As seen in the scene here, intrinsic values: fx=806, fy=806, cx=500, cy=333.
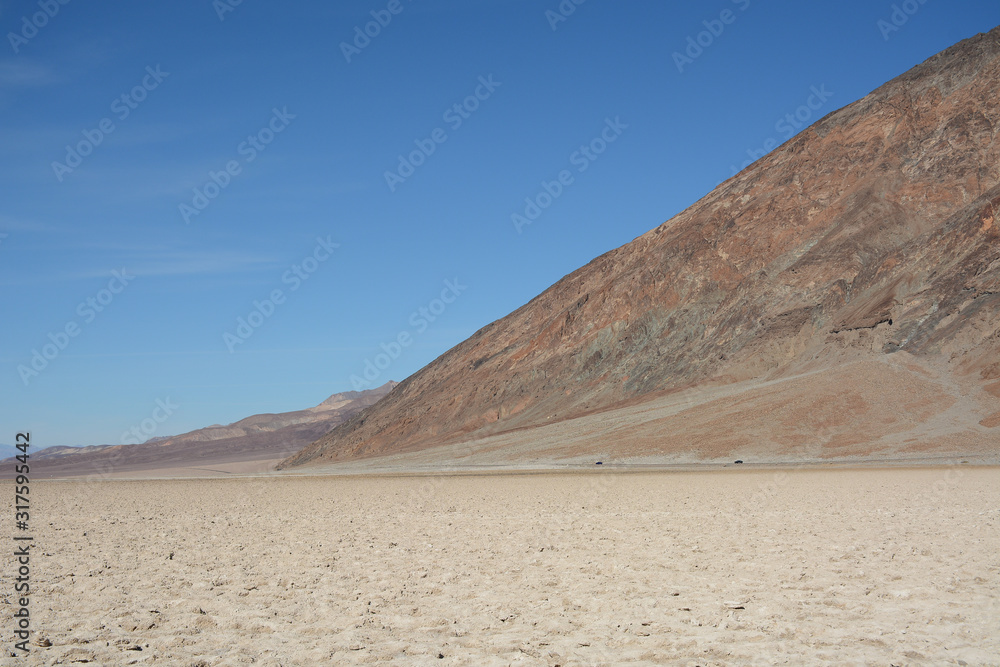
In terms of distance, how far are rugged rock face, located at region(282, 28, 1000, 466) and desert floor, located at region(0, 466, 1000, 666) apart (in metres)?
37.0

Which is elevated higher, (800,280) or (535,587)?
(800,280)

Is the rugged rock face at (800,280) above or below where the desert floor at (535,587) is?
above

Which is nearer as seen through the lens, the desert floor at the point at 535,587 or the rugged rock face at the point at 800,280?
the desert floor at the point at 535,587

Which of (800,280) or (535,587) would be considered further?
(800,280)

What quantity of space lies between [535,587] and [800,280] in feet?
186

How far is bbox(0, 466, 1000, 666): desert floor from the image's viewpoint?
6.81 metres

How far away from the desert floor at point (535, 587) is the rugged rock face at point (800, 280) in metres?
37.0

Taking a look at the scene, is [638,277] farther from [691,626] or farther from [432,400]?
[691,626]

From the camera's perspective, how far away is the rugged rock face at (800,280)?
51750 millimetres

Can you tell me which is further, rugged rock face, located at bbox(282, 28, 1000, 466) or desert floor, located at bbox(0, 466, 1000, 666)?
rugged rock face, located at bbox(282, 28, 1000, 466)

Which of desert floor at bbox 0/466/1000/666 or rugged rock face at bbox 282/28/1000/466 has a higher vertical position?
rugged rock face at bbox 282/28/1000/466

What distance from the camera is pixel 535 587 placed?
9531 mm

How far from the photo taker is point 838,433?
43.2 meters

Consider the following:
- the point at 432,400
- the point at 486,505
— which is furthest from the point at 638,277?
the point at 486,505
